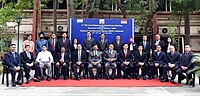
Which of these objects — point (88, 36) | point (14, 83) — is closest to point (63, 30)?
point (88, 36)

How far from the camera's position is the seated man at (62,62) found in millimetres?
11898

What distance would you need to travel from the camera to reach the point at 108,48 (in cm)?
1237

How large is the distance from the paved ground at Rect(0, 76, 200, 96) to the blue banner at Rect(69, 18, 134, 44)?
3942 mm

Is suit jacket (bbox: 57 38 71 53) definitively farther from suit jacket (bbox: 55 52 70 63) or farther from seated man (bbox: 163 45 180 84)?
seated man (bbox: 163 45 180 84)

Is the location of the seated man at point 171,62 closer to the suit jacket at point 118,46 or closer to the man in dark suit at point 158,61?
the man in dark suit at point 158,61

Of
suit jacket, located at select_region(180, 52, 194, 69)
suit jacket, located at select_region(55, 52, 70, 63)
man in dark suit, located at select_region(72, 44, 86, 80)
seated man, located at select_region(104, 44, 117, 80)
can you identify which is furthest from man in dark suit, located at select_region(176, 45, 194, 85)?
suit jacket, located at select_region(55, 52, 70, 63)

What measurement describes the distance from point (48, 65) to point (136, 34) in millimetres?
13058

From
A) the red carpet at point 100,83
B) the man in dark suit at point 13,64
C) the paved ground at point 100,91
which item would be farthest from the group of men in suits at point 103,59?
the paved ground at point 100,91

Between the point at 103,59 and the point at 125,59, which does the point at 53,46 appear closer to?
the point at 103,59

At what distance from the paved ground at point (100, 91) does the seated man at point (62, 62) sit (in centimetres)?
212

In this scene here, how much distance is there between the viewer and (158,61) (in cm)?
1188

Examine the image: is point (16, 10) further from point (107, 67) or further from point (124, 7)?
point (107, 67)

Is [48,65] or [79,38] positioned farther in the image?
[79,38]

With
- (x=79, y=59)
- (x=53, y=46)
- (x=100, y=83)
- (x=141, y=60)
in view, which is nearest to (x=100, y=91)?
(x=100, y=83)
